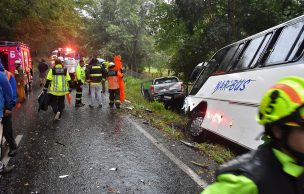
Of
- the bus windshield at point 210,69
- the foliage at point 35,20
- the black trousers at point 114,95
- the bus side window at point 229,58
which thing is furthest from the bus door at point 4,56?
the bus side window at point 229,58

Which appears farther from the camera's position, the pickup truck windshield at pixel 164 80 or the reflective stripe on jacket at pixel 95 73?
the pickup truck windshield at pixel 164 80

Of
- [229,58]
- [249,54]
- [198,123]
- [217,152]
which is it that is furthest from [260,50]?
[198,123]

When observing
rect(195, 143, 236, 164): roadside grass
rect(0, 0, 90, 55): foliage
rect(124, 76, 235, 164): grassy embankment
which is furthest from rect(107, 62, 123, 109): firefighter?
rect(0, 0, 90, 55): foliage

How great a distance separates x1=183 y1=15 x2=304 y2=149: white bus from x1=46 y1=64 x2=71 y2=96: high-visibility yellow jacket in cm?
397

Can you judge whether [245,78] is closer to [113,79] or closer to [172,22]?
[113,79]

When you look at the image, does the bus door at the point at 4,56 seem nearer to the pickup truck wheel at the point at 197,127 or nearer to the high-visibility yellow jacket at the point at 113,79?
the high-visibility yellow jacket at the point at 113,79

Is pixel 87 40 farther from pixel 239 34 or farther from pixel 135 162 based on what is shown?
pixel 135 162

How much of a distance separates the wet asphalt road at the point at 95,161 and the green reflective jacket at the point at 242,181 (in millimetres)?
3551

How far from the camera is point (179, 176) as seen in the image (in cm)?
594

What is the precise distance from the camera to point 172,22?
26172 mm

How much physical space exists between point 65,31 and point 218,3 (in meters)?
17.4

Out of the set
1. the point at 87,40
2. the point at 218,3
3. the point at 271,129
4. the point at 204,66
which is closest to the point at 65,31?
the point at 87,40

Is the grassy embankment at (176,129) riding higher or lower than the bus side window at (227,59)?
lower

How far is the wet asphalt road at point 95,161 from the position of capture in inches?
219
